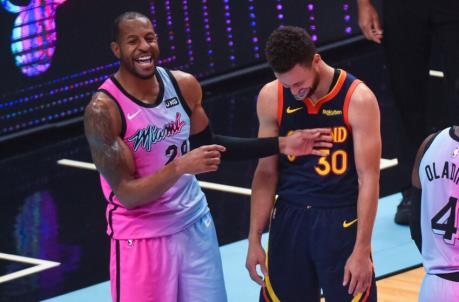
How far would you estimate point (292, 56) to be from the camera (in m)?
4.75

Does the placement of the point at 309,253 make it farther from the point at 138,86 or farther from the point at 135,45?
the point at 135,45

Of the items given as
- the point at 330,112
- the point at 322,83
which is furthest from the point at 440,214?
the point at 322,83

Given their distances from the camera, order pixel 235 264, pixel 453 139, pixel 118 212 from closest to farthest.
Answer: pixel 453 139, pixel 118 212, pixel 235 264

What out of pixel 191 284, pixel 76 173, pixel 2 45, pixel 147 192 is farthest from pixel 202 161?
pixel 2 45

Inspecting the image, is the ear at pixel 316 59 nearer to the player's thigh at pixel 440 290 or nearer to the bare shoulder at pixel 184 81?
the bare shoulder at pixel 184 81

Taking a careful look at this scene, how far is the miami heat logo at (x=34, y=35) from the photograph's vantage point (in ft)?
31.6

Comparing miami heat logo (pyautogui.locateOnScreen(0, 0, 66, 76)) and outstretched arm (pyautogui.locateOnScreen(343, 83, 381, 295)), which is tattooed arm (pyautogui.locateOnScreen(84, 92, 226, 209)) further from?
miami heat logo (pyautogui.locateOnScreen(0, 0, 66, 76))

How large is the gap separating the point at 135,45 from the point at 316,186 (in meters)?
0.96

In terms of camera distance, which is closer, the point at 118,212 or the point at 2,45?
the point at 118,212

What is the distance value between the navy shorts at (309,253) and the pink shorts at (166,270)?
277 mm

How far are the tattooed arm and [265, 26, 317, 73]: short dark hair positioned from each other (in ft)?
1.41

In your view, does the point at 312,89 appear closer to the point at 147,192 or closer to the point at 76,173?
the point at 147,192

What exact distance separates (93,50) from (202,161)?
551 cm

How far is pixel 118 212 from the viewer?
515 centimetres
